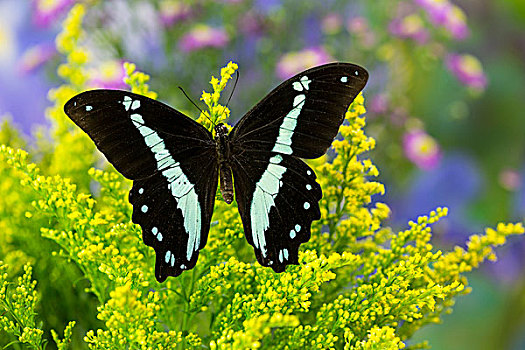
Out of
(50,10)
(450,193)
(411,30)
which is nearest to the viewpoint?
(50,10)

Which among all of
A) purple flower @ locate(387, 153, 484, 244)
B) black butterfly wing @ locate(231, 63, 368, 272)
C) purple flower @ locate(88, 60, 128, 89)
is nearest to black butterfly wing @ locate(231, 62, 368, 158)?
black butterfly wing @ locate(231, 63, 368, 272)

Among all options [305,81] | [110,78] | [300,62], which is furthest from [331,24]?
[305,81]

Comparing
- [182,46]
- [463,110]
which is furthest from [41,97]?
[463,110]

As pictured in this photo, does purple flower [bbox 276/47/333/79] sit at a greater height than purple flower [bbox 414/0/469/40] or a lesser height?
lesser

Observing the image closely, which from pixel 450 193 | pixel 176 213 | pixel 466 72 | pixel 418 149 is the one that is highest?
pixel 450 193

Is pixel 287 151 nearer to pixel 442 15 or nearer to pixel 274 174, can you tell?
pixel 274 174

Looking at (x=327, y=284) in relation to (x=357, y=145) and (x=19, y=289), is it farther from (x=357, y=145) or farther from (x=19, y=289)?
(x=19, y=289)

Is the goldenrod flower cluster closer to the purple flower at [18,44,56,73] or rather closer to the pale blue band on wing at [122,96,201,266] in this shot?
the pale blue band on wing at [122,96,201,266]
